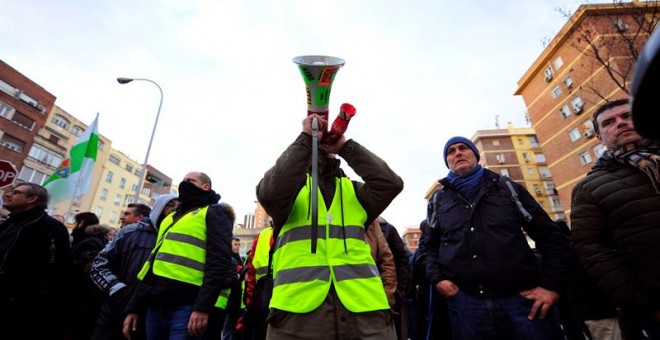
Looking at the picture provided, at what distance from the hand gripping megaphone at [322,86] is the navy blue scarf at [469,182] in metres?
1.55

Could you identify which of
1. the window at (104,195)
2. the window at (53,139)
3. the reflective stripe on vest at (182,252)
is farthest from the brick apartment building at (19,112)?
the reflective stripe on vest at (182,252)

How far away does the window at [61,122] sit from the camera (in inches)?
1420

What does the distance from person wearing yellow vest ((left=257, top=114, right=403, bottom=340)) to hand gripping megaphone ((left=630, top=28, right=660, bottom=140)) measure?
1435mm

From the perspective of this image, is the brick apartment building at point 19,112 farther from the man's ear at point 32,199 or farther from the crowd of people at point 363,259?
the crowd of people at point 363,259

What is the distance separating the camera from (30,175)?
1232 inches

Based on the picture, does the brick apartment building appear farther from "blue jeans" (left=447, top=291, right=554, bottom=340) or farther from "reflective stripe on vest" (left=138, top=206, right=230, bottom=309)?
"blue jeans" (left=447, top=291, right=554, bottom=340)

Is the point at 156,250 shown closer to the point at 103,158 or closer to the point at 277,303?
the point at 277,303

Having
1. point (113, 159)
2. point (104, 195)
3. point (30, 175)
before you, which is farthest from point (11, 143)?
point (113, 159)

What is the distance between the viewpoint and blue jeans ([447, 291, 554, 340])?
7.63ft

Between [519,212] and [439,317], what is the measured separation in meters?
1.22

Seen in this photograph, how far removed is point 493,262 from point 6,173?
7.25m

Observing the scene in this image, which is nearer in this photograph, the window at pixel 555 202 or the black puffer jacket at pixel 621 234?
the black puffer jacket at pixel 621 234

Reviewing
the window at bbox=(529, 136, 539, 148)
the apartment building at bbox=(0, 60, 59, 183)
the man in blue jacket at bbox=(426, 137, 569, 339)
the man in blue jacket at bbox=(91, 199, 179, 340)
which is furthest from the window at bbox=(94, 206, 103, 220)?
the window at bbox=(529, 136, 539, 148)

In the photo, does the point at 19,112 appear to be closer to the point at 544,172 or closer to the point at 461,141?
the point at 461,141
